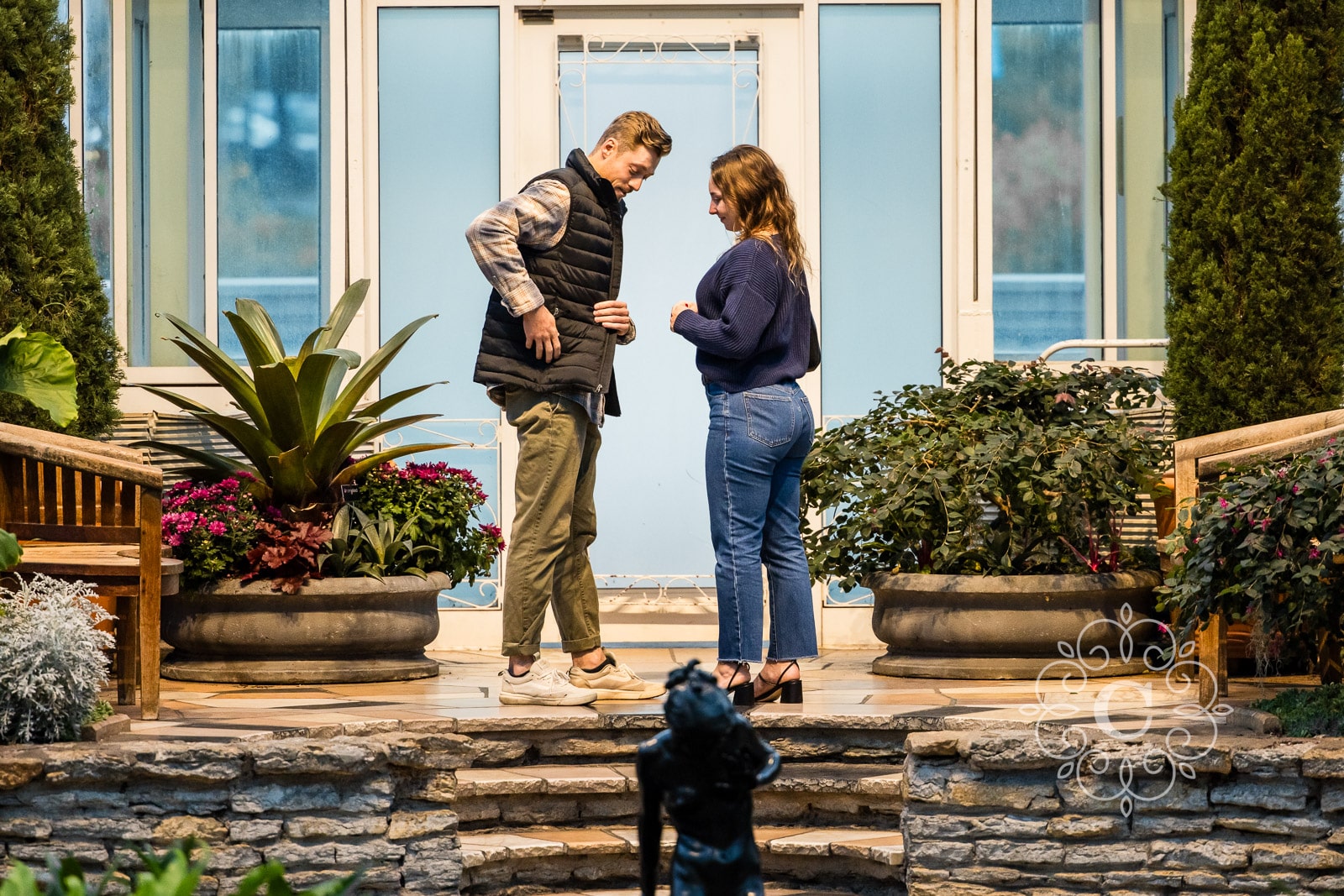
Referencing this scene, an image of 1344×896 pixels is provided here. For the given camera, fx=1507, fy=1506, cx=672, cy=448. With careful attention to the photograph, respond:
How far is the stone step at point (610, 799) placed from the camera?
13.2 ft

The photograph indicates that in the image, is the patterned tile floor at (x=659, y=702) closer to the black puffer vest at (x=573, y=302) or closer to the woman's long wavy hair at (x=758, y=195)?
the black puffer vest at (x=573, y=302)

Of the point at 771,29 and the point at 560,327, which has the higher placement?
the point at 771,29

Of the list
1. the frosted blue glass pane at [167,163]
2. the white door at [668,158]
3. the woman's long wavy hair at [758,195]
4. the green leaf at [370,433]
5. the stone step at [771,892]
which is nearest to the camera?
the stone step at [771,892]

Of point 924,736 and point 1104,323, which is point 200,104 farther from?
point 924,736

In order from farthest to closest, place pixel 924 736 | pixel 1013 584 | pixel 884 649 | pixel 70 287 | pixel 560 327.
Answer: pixel 884 649 < pixel 70 287 < pixel 1013 584 < pixel 560 327 < pixel 924 736

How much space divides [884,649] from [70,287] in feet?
12.1

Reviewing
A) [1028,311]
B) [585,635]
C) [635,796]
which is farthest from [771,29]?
[635,796]

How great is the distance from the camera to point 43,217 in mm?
5973

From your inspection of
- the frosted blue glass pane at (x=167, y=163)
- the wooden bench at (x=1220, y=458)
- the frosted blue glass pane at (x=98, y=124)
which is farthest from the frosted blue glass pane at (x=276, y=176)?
the wooden bench at (x=1220, y=458)

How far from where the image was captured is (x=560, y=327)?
14.6 ft

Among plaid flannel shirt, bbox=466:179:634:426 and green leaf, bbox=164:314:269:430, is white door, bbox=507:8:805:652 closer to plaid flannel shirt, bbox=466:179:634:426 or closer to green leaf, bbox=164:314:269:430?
green leaf, bbox=164:314:269:430

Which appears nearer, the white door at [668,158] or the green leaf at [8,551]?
the green leaf at [8,551]

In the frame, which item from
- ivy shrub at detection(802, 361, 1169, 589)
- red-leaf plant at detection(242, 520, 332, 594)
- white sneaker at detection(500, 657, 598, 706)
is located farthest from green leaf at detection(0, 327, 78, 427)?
ivy shrub at detection(802, 361, 1169, 589)

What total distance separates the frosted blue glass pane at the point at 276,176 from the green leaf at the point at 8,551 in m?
3.09
